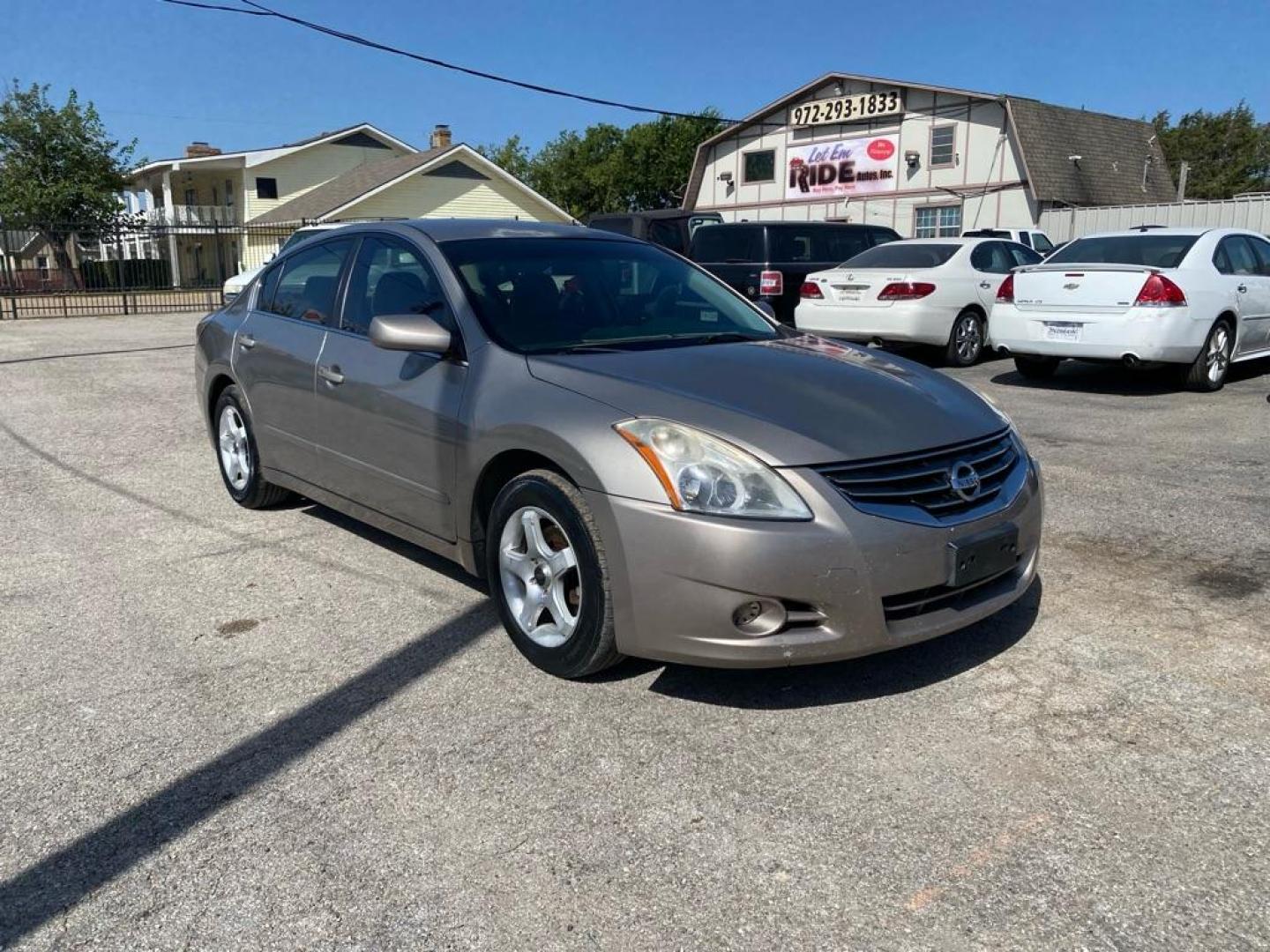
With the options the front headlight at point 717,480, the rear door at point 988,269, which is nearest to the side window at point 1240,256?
the rear door at point 988,269

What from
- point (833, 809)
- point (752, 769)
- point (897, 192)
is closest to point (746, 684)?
point (752, 769)

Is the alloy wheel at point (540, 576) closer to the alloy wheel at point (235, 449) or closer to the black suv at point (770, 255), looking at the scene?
the alloy wheel at point (235, 449)

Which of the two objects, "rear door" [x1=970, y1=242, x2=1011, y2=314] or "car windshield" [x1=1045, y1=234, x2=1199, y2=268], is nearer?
"car windshield" [x1=1045, y1=234, x2=1199, y2=268]

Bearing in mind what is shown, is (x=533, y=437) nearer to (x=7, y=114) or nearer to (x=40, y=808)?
(x=40, y=808)

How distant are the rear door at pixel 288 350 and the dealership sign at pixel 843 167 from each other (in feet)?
105

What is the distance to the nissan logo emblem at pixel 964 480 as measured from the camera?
3385 mm

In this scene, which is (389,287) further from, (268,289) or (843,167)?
(843,167)

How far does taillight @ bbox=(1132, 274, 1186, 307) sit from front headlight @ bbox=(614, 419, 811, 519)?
7.65 meters

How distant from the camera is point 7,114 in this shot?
4219 cm

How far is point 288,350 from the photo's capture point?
5152 mm

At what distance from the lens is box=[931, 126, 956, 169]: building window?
32781mm

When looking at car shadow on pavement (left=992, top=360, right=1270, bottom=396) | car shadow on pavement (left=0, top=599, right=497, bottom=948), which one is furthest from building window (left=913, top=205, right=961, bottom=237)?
car shadow on pavement (left=0, top=599, right=497, bottom=948)

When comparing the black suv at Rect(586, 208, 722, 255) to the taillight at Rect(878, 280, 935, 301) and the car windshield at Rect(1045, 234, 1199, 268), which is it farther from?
the car windshield at Rect(1045, 234, 1199, 268)

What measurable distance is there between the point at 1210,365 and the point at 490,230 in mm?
8037
